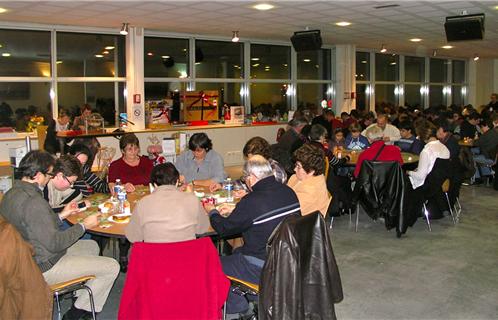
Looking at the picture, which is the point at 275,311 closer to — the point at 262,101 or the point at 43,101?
the point at 43,101

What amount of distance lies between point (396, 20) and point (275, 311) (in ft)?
24.1

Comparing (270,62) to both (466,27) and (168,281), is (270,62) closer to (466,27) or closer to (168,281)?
(466,27)

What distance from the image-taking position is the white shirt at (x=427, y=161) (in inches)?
236

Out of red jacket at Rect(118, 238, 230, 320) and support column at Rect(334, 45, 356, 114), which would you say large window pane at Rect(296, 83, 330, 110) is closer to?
support column at Rect(334, 45, 356, 114)

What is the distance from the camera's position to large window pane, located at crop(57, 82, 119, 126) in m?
9.95

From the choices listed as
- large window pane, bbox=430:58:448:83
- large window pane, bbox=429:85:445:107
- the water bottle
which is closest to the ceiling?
the water bottle

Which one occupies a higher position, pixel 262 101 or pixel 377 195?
pixel 262 101

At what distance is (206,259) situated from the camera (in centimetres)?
276

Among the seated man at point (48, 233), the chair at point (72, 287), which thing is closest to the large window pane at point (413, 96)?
the seated man at point (48, 233)

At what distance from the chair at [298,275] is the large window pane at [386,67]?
529 inches

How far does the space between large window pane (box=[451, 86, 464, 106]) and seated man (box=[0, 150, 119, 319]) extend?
17.9m

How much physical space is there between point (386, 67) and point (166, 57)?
7.88 metres

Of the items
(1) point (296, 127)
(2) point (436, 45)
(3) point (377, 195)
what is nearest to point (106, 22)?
(1) point (296, 127)

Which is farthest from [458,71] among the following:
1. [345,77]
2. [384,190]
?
[384,190]
